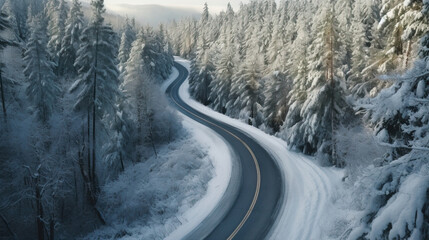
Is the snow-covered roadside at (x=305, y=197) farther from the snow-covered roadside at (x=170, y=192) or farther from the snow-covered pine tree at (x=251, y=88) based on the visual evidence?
the snow-covered pine tree at (x=251, y=88)

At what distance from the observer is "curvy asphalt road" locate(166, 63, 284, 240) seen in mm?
16922

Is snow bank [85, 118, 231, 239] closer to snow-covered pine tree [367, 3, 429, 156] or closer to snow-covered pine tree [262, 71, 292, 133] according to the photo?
snow-covered pine tree [262, 71, 292, 133]

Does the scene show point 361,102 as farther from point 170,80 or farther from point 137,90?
point 170,80

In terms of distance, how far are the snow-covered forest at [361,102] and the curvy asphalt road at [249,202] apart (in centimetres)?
427

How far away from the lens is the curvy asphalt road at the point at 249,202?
1692 cm

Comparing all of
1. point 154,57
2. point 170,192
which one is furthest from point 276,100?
point 154,57

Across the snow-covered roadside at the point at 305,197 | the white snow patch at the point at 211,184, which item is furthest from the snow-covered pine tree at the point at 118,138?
the snow-covered roadside at the point at 305,197

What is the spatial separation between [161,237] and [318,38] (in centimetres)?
1851

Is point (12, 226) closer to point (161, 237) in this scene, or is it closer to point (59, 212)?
point (59, 212)

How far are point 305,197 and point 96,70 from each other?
62.1 ft

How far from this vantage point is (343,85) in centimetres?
2309

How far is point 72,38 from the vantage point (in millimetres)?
43844

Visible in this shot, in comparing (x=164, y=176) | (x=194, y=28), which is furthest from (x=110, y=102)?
(x=194, y=28)

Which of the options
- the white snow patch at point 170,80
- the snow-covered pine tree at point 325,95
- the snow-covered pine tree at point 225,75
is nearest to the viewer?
the snow-covered pine tree at point 325,95
